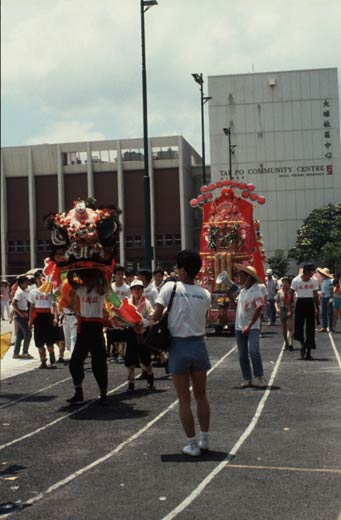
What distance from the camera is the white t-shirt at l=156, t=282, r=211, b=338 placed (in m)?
7.36

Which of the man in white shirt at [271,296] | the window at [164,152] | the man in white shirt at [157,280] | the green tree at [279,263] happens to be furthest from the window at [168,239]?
the man in white shirt at [157,280]

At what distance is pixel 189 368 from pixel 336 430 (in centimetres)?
203

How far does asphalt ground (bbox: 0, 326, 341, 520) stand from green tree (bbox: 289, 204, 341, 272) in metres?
55.4

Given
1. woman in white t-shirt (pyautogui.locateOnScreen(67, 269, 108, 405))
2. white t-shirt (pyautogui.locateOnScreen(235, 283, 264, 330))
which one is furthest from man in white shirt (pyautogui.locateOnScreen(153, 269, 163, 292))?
woman in white t-shirt (pyautogui.locateOnScreen(67, 269, 108, 405))

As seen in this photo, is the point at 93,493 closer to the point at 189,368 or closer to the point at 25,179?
the point at 189,368

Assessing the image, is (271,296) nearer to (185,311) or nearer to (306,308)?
(306,308)

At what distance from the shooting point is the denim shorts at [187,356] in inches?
287

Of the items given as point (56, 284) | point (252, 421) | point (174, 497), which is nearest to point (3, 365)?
point (56, 284)

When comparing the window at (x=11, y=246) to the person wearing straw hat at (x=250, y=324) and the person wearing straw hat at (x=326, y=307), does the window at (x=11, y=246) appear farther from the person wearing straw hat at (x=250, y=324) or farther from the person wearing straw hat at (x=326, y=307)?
the person wearing straw hat at (x=250, y=324)

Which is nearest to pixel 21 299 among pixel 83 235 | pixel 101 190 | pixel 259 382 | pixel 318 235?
pixel 83 235

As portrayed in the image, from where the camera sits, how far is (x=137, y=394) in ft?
36.3

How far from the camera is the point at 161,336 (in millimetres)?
7355

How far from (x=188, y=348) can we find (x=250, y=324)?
406 cm

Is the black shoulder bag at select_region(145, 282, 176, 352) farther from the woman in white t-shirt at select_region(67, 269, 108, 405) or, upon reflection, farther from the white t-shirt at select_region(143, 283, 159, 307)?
the white t-shirt at select_region(143, 283, 159, 307)
